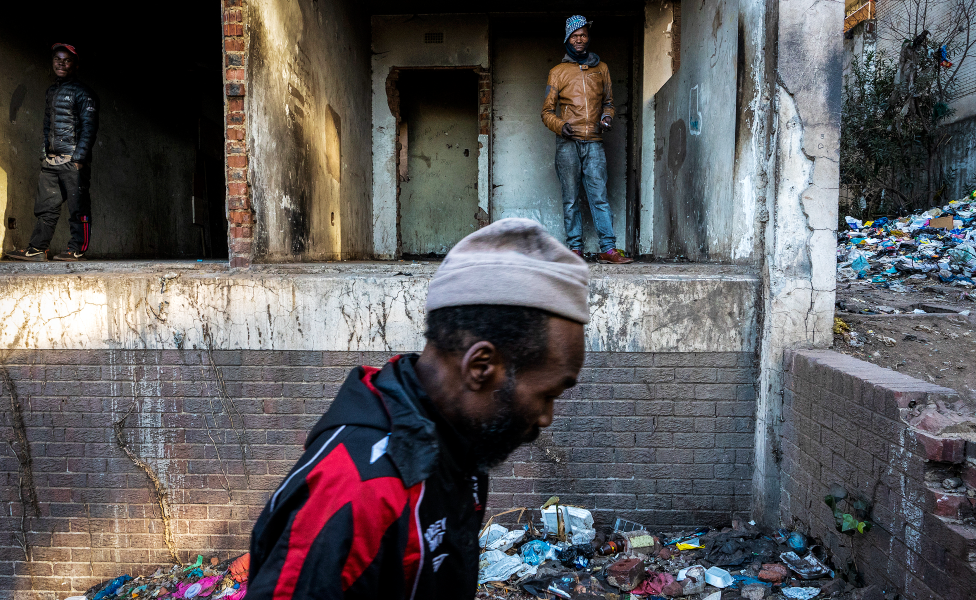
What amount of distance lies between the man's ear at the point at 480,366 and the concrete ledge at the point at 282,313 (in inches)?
98.6

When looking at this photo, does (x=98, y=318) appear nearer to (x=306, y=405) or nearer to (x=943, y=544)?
(x=306, y=405)

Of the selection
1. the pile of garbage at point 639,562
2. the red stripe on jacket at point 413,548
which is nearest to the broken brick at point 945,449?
the pile of garbage at point 639,562

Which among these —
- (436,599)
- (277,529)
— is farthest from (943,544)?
(277,529)

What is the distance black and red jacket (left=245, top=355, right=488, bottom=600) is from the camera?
2.68 feet

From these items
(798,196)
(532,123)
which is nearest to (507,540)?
(798,196)

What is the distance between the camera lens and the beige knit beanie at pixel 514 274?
0.95 meters

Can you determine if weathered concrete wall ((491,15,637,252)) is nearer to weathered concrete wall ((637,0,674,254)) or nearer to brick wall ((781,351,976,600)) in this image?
weathered concrete wall ((637,0,674,254))

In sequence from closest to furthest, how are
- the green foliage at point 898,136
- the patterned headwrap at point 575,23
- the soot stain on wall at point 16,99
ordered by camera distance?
the patterned headwrap at point 575,23
the soot stain on wall at point 16,99
the green foliage at point 898,136

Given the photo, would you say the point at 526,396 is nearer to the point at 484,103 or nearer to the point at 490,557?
the point at 490,557

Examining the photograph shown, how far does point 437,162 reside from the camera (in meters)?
8.91

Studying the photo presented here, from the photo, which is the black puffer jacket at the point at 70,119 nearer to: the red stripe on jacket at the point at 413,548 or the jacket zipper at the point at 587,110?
the jacket zipper at the point at 587,110

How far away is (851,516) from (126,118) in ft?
29.6

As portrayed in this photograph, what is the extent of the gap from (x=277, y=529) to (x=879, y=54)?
46.5 ft

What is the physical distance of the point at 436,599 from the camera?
0.98 meters
